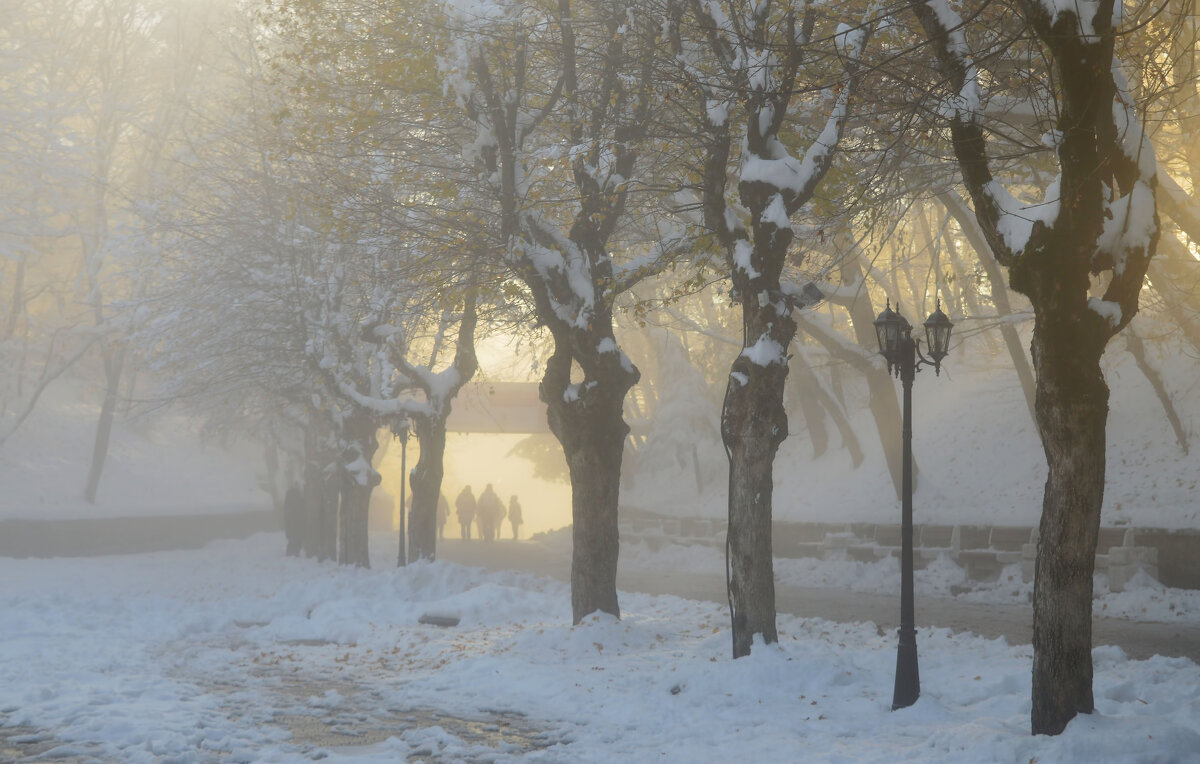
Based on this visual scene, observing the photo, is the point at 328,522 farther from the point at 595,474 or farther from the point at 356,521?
the point at 595,474

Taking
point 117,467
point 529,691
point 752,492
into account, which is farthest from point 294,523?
point 752,492

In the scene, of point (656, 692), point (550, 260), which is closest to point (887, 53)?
point (550, 260)

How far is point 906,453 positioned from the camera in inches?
406

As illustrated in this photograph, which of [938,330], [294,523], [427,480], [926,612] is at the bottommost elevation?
[926,612]

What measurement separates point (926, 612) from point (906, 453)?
832 cm

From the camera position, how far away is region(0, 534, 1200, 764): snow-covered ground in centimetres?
817

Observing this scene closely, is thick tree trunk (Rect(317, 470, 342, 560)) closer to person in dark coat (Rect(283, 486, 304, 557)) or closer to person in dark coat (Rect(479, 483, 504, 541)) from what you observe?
person in dark coat (Rect(283, 486, 304, 557))

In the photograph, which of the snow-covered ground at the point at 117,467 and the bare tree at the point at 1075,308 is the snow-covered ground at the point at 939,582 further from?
the snow-covered ground at the point at 117,467

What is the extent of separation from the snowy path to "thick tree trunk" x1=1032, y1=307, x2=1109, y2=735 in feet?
17.8

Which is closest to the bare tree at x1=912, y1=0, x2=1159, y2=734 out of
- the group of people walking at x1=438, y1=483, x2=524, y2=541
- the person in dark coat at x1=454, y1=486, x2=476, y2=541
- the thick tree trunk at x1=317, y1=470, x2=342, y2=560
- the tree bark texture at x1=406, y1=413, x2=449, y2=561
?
the tree bark texture at x1=406, y1=413, x2=449, y2=561

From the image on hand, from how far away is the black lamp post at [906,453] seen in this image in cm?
970

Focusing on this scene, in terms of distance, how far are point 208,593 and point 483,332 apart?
7.99m

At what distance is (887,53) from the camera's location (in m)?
11.2

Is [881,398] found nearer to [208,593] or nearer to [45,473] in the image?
[208,593]
